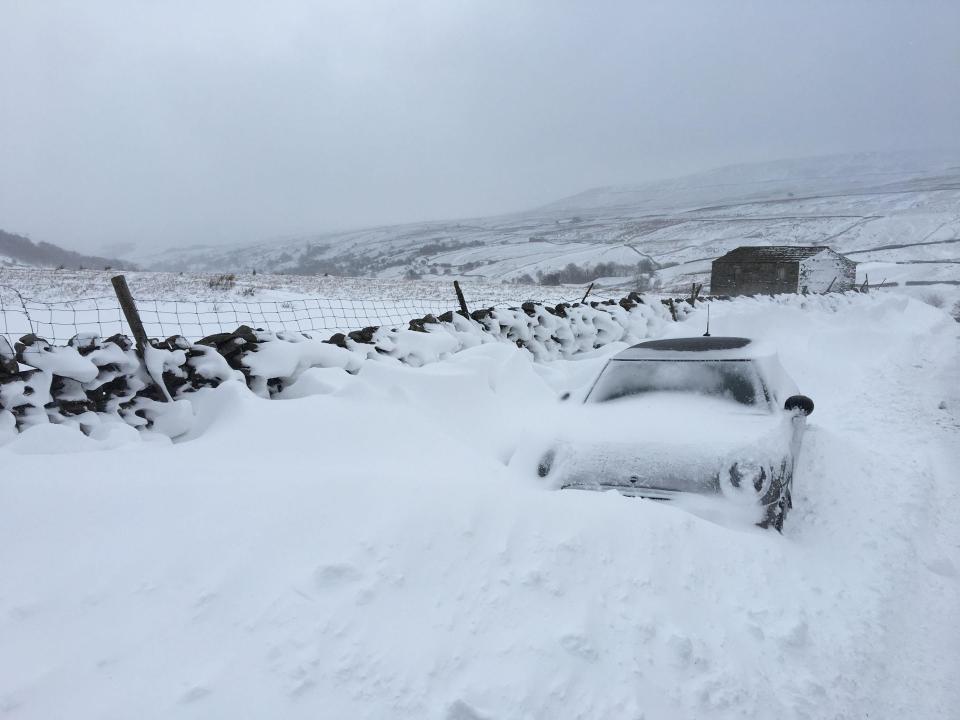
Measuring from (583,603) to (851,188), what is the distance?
661 ft

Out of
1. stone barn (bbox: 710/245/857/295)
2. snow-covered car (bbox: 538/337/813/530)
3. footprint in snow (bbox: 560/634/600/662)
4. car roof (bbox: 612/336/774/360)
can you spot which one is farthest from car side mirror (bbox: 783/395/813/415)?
stone barn (bbox: 710/245/857/295)

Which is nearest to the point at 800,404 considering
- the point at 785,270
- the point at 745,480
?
the point at 745,480

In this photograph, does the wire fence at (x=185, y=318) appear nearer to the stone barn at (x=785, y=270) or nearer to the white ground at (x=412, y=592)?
the white ground at (x=412, y=592)

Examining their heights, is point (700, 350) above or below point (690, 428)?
above

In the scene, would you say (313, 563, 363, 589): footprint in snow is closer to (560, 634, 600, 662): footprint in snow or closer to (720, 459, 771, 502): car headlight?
(560, 634, 600, 662): footprint in snow

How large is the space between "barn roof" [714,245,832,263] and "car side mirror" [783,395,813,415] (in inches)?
1930

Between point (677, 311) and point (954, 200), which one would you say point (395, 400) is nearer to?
point (677, 311)

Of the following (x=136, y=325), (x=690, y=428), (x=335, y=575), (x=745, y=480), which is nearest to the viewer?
(x=335, y=575)

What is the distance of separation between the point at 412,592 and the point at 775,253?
5273cm

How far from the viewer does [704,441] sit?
3.61m

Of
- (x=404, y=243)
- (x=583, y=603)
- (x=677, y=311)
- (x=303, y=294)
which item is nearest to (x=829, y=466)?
(x=583, y=603)

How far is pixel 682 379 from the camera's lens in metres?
4.61

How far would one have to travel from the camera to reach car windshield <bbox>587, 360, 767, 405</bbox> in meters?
4.36

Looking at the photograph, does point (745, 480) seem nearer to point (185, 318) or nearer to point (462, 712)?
point (462, 712)
